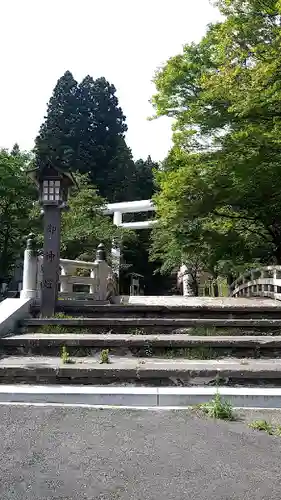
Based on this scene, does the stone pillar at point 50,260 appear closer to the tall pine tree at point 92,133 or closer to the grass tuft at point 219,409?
the grass tuft at point 219,409

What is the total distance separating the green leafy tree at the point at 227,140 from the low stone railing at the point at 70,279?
350 centimetres

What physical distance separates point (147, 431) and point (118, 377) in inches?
50.8

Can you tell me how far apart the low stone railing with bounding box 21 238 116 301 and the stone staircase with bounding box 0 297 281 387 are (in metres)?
0.59

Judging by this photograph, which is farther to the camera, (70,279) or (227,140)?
(227,140)

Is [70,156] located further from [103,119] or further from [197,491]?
[197,491]

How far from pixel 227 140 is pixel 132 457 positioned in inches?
409

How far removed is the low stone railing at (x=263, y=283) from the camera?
40.1 ft

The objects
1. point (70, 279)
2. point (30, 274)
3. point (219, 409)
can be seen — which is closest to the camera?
point (219, 409)

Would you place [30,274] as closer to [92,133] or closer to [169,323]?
[169,323]

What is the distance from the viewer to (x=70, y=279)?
399 inches

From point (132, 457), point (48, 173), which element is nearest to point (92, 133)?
point (48, 173)

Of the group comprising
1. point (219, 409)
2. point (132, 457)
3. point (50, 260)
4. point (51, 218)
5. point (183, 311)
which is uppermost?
point (51, 218)

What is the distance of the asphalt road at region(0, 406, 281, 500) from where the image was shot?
8.27 feet

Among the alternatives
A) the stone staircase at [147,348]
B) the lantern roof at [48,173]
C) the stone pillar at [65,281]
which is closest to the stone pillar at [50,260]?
the stone staircase at [147,348]
